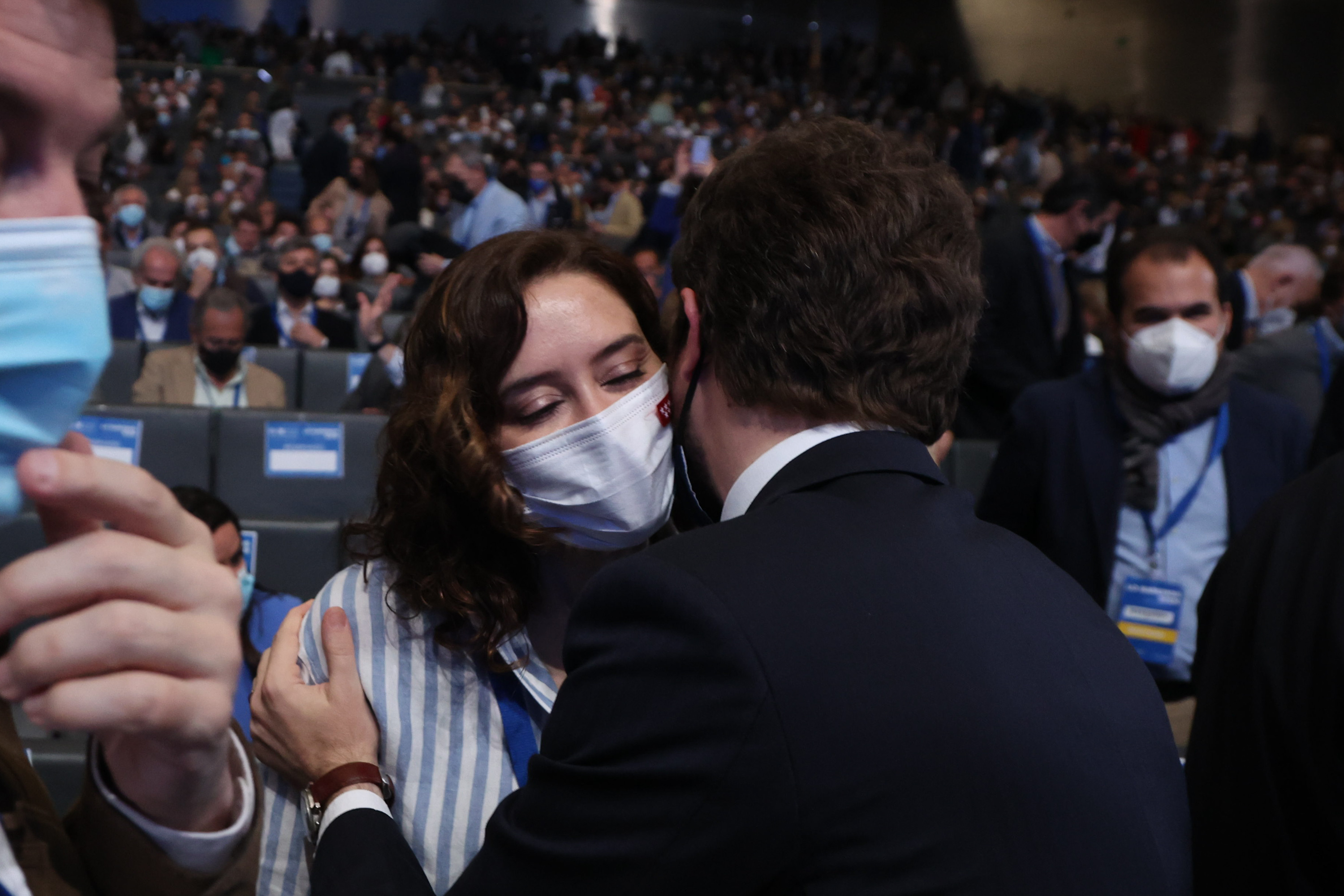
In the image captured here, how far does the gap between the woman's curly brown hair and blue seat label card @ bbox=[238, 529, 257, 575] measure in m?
2.49

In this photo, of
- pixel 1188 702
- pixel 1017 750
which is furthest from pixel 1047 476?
pixel 1017 750

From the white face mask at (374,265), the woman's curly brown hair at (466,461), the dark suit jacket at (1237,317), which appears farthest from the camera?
the white face mask at (374,265)

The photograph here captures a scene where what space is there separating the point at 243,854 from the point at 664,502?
34.4 inches

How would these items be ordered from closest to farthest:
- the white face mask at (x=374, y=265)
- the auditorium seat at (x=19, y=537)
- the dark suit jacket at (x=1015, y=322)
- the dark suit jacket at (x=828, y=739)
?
1. the dark suit jacket at (x=828, y=739)
2. the auditorium seat at (x=19, y=537)
3. the dark suit jacket at (x=1015, y=322)
4. the white face mask at (x=374, y=265)

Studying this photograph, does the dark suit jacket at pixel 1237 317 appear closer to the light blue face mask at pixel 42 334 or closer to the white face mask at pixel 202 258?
the light blue face mask at pixel 42 334

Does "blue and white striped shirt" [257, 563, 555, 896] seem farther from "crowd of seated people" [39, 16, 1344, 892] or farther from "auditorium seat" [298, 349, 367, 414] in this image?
"auditorium seat" [298, 349, 367, 414]

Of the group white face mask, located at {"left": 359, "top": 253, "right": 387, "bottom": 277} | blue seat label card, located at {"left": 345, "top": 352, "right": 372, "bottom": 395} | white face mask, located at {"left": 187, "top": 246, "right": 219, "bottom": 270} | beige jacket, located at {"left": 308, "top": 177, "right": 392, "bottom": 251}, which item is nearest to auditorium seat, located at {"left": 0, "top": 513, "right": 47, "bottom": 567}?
Result: blue seat label card, located at {"left": 345, "top": 352, "right": 372, "bottom": 395}

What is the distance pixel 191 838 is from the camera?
73 cm

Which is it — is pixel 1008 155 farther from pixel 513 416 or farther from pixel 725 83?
pixel 513 416

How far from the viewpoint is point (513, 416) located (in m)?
1.48

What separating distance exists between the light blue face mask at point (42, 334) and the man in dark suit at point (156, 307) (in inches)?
250

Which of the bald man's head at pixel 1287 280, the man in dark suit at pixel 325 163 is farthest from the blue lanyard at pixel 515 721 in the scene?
the man in dark suit at pixel 325 163

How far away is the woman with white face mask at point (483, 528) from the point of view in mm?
1335

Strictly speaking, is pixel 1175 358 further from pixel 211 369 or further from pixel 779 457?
pixel 211 369
